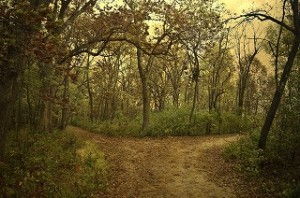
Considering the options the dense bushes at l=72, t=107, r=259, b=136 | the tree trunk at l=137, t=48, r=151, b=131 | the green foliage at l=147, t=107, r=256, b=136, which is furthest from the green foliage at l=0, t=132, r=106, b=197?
the green foliage at l=147, t=107, r=256, b=136

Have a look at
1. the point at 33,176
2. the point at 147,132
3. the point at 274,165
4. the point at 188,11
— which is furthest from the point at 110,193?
the point at 188,11

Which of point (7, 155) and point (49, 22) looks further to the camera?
point (7, 155)

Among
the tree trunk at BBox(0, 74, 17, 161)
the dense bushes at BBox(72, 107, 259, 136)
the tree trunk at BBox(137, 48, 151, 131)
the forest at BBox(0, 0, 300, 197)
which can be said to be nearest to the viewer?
the forest at BBox(0, 0, 300, 197)

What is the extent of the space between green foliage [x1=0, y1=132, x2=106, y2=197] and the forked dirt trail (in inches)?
32.1

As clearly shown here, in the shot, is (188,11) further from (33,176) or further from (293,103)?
(33,176)

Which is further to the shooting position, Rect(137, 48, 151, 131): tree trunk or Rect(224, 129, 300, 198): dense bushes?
Rect(137, 48, 151, 131): tree trunk

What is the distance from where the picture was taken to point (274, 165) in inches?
495

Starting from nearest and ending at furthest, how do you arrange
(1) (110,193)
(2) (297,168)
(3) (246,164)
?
1. (1) (110,193)
2. (2) (297,168)
3. (3) (246,164)

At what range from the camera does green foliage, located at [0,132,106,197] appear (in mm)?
8570

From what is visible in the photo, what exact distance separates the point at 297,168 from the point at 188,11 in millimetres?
13715

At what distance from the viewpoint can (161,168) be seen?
43.5 feet

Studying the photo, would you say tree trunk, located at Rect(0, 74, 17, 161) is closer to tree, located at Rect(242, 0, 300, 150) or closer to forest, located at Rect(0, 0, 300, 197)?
forest, located at Rect(0, 0, 300, 197)

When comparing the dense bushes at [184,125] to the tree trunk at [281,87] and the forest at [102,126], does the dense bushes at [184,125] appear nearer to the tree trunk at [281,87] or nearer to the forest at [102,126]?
the forest at [102,126]

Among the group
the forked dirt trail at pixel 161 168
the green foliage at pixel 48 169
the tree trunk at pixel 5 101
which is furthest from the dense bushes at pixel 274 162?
the tree trunk at pixel 5 101
